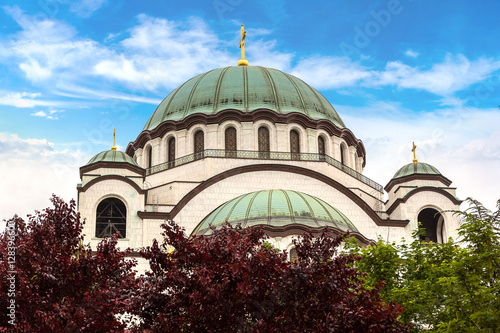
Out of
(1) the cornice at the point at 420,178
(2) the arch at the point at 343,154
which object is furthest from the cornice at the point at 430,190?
(2) the arch at the point at 343,154

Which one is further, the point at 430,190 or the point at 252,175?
the point at 430,190

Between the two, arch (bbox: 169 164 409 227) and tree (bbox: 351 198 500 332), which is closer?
tree (bbox: 351 198 500 332)

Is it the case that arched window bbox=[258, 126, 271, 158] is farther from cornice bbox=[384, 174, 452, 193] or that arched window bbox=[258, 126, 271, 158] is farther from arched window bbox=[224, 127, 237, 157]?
cornice bbox=[384, 174, 452, 193]

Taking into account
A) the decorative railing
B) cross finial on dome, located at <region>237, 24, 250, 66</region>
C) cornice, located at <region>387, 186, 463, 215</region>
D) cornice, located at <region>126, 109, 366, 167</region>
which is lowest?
cornice, located at <region>387, 186, 463, 215</region>

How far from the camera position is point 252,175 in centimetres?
3288

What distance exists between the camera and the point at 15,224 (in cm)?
1555

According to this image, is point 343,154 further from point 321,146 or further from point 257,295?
point 257,295

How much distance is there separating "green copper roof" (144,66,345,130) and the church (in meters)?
0.08

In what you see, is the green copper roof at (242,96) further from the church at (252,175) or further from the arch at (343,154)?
the arch at (343,154)

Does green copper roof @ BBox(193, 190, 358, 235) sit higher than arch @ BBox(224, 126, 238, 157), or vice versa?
arch @ BBox(224, 126, 238, 157)

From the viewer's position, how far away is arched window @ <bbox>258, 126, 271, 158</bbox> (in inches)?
1373

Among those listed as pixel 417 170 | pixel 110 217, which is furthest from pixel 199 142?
pixel 417 170

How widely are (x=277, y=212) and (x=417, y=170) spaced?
1097 cm

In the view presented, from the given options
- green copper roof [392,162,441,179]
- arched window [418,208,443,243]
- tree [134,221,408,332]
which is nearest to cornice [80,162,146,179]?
green copper roof [392,162,441,179]
